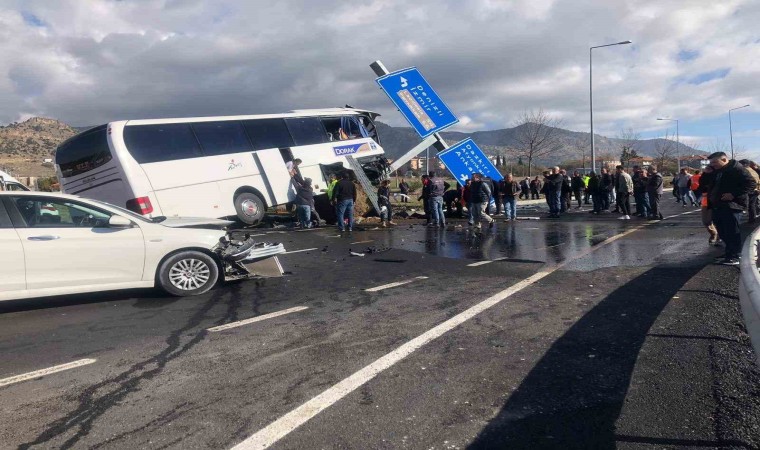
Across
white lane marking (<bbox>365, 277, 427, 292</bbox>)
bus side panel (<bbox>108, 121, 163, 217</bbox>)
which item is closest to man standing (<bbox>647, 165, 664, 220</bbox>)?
white lane marking (<bbox>365, 277, 427, 292</bbox>)

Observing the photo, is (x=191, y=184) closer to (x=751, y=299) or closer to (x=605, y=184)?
(x=605, y=184)

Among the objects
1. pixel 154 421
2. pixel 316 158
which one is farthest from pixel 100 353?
pixel 316 158

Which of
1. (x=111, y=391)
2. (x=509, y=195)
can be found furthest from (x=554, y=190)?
(x=111, y=391)

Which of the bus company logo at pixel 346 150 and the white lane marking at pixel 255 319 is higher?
the bus company logo at pixel 346 150

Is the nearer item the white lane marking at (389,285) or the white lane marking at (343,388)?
the white lane marking at (343,388)

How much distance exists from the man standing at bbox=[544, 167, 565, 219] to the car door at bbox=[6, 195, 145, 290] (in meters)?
13.6

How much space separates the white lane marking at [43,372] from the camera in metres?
4.17

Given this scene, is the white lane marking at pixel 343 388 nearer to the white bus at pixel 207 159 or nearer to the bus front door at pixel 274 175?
the white bus at pixel 207 159

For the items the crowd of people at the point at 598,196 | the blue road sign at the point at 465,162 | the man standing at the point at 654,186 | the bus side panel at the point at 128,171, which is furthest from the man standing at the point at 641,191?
the bus side panel at the point at 128,171

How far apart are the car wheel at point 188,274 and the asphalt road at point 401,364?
0.60ft

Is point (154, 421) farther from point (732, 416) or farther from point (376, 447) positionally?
point (732, 416)

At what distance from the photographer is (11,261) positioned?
6020mm

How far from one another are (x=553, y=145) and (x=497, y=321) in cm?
4386

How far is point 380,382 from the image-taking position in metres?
3.87
